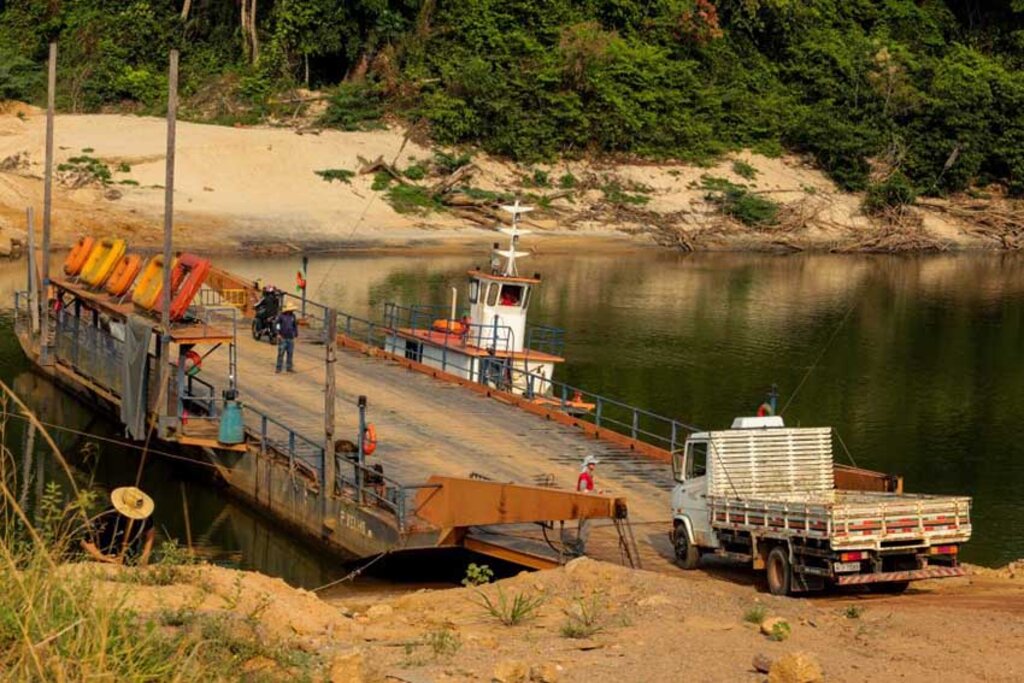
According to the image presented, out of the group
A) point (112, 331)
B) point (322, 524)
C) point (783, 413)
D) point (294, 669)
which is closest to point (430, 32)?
point (783, 413)

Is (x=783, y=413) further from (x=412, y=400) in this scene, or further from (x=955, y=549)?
(x=955, y=549)

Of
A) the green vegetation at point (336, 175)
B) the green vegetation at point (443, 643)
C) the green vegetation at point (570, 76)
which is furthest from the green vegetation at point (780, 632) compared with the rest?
the green vegetation at point (570, 76)

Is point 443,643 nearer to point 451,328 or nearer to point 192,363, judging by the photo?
point 192,363

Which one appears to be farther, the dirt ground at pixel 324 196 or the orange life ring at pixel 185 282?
the dirt ground at pixel 324 196

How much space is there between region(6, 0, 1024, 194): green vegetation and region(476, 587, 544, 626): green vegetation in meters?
70.4

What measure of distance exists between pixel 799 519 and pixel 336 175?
211ft

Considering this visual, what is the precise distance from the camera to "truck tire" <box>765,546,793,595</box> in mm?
21659

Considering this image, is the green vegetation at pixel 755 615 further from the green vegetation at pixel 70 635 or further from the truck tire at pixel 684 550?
the green vegetation at pixel 70 635

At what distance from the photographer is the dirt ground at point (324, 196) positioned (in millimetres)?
75938

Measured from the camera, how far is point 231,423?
31.2 metres

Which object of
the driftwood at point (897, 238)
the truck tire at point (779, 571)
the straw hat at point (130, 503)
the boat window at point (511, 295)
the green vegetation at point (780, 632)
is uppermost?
the straw hat at point (130, 503)

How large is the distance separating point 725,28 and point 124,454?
71.3 metres

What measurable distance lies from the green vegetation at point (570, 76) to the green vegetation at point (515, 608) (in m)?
70.4

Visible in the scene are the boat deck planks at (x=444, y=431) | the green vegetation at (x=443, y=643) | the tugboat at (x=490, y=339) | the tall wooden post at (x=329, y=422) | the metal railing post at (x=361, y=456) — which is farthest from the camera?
the tugboat at (x=490, y=339)
